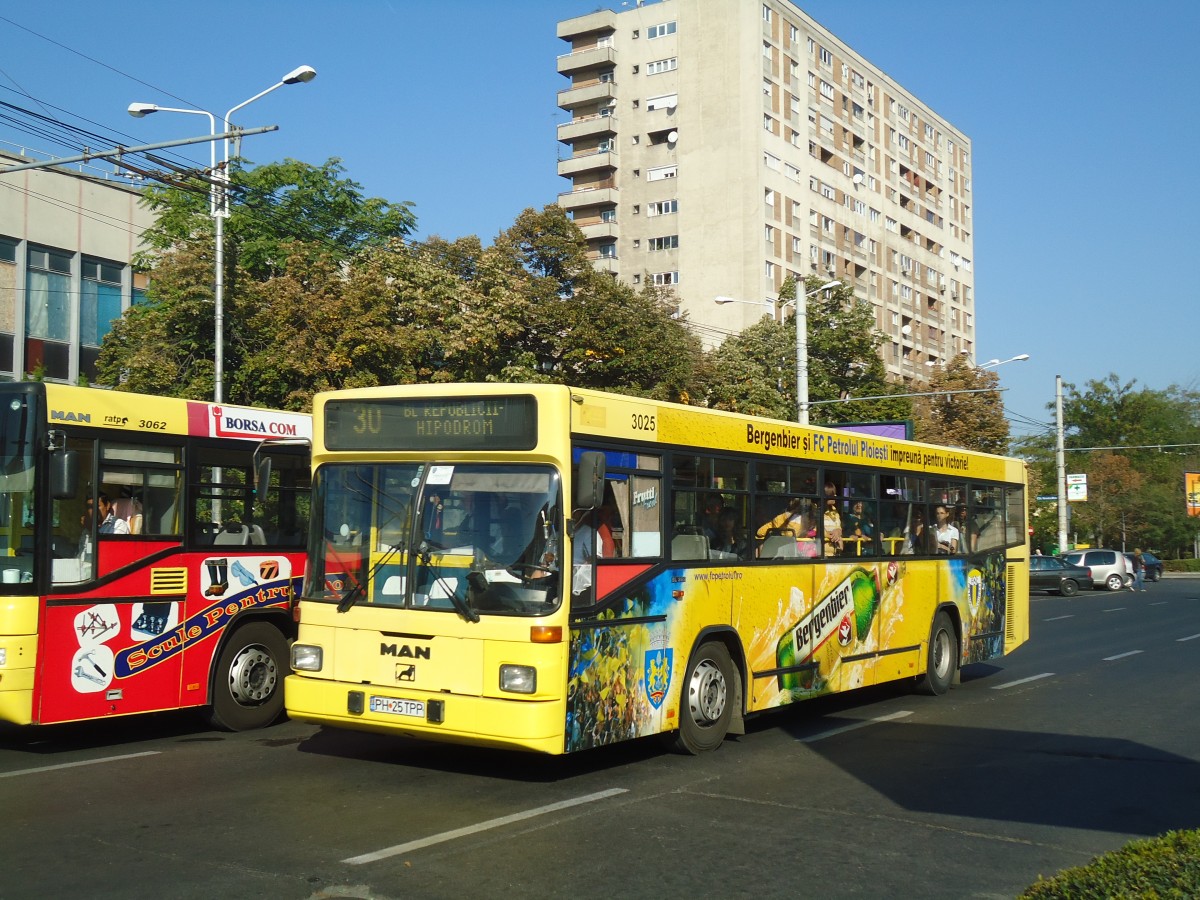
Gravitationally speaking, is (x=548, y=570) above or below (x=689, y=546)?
below

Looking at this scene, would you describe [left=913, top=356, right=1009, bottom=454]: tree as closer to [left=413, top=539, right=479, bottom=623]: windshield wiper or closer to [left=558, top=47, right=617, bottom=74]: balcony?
[left=558, top=47, right=617, bottom=74]: balcony

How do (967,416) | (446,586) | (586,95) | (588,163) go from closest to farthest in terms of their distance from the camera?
1. (446,586)
2. (967,416)
3. (588,163)
4. (586,95)

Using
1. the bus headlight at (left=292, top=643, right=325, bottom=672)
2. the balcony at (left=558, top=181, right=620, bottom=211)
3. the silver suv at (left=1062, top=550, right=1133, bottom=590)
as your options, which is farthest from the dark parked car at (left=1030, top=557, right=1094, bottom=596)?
the bus headlight at (left=292, top=643, right=325, bottom=672)

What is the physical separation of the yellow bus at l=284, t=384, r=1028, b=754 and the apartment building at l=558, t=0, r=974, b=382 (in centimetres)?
5714

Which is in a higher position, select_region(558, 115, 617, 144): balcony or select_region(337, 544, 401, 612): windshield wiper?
select_region(558, 115, 617, 144): balcony

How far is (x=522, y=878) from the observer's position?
6.53m

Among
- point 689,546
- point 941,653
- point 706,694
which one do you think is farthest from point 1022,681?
point 689,546

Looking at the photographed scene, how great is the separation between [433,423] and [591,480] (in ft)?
4.34

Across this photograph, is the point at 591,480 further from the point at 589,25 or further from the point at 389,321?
the point at 589,25

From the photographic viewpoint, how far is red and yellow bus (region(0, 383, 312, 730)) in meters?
9.80

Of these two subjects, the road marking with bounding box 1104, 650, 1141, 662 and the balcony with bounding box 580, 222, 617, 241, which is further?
the balcony with bounding box 580, 222, 617, 241

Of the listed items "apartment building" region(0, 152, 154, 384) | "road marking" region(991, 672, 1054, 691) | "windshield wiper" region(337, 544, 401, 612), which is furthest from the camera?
"apartment building" region(0, 152, 154, 384)

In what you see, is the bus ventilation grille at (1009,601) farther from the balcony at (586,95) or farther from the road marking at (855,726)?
the balcony at (586,95)

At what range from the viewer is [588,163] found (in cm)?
7831
